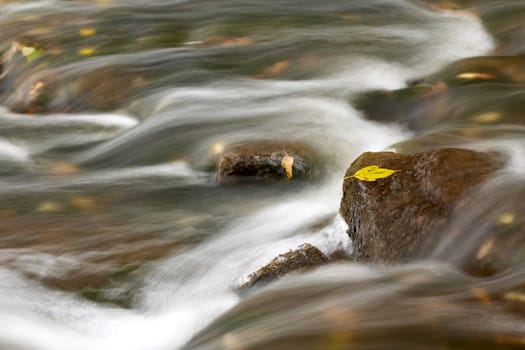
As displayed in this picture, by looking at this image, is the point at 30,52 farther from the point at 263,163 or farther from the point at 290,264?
the point at 290,264

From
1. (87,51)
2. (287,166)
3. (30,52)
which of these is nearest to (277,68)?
(87,51)

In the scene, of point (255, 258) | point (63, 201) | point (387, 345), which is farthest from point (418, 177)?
point (63, 201)

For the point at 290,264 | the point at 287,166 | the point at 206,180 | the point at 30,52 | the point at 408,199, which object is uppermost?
the point at 408,199

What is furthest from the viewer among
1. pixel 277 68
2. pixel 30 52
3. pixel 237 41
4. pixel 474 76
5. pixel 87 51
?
pixel 30 52

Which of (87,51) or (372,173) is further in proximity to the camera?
(87,51)

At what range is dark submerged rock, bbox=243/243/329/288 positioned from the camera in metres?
3.97

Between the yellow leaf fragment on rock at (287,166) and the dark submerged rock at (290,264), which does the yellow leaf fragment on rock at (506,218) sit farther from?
the yellow leaf fragment on rock at (287,166)

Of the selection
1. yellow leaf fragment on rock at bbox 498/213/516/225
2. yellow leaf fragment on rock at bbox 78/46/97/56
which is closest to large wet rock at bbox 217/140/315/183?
yellow leaf fragment on rock at bbox 498/213/516/225

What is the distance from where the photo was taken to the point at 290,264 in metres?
3.97

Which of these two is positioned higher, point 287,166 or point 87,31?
point 287,166

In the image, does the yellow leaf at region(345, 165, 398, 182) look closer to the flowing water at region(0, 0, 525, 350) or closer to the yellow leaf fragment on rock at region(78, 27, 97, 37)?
the flowing water at region(0, 0, 525, 350)

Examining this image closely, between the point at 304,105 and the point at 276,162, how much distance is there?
134cm

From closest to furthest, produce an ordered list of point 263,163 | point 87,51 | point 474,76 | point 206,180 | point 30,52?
1. point 263,163
2. point 206,180
3. point 474,76
4. point 87,51
5. point 30,52

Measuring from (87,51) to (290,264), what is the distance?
518cm
